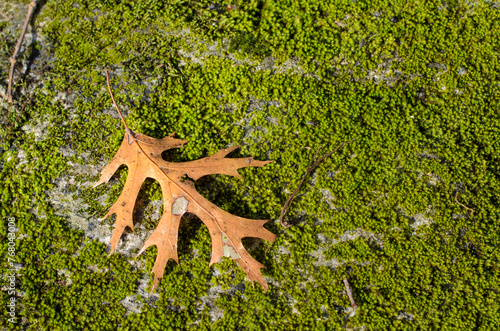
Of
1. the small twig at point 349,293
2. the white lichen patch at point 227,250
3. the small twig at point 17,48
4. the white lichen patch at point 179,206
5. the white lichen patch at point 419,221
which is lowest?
the small twig at point 349,293

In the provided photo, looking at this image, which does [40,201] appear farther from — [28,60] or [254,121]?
[254,121]

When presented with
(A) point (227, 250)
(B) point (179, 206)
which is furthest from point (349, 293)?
(B) point (179, 206)

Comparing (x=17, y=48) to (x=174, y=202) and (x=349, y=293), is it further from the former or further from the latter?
(x=349, y=293)

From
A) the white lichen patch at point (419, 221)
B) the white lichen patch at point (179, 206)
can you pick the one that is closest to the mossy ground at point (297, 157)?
the white lichen patch at point (419, 221)

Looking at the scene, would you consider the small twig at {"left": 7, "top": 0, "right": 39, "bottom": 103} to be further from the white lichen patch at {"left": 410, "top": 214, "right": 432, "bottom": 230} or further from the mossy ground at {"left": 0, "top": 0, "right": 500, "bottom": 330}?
the white lichen patch at {"left": 410, "top": 214, "right": 432, "bottom": 230}

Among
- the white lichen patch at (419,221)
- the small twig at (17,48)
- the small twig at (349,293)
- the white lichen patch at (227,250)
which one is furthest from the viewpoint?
the small twig at (17,48)

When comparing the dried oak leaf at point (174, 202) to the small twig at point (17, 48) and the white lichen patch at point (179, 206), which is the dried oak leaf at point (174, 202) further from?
the small twig at point (17, 48)

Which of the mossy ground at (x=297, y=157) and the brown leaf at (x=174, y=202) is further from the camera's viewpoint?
the mossy ground at (x=297, y=157)

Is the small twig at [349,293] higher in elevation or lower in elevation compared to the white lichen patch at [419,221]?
lower
